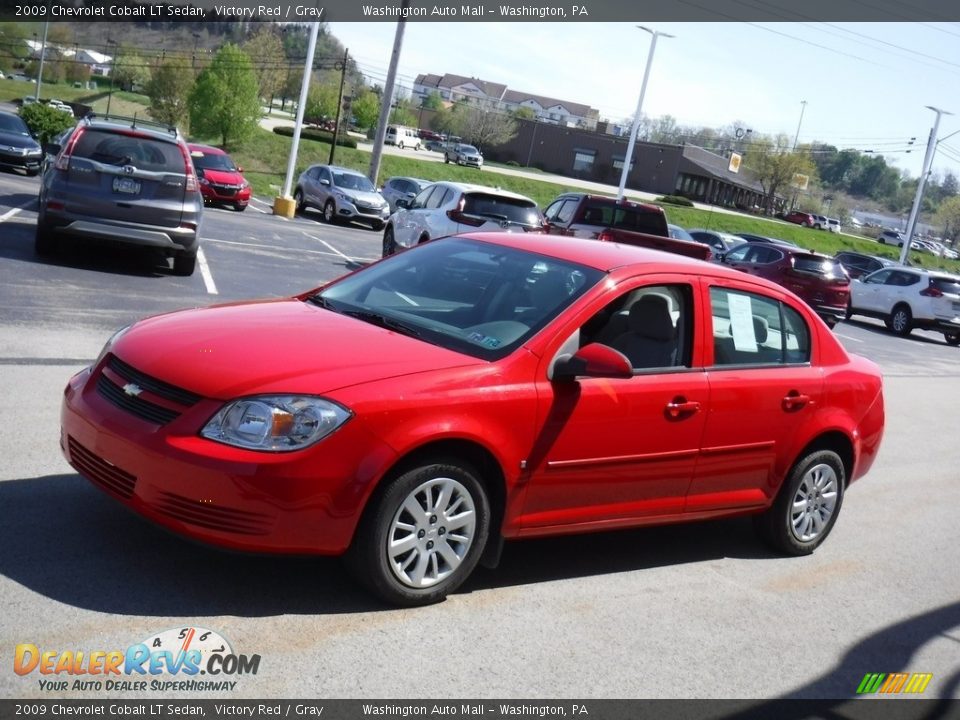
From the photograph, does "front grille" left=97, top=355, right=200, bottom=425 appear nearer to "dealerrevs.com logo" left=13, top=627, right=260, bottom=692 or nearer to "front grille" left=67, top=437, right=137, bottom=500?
"front grille" left=67, top=437, right=137, bottom=500

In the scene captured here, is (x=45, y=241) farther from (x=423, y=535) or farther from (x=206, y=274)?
(x=423, y=535)

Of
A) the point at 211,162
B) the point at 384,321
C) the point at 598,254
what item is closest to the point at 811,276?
the point at 211,162

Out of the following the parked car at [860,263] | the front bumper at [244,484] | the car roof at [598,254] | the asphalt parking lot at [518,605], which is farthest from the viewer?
the parked car at [860,263]

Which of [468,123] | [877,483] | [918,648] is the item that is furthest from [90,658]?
[468,123]

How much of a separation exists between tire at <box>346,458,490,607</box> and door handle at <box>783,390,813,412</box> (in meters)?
2.20

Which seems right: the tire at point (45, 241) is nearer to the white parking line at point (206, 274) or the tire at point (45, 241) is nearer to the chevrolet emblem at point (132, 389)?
the white parking line at point (206, 274)

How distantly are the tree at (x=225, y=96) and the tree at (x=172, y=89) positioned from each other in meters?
5.88

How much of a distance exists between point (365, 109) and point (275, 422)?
4071 inches

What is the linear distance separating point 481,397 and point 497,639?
104 centimetres

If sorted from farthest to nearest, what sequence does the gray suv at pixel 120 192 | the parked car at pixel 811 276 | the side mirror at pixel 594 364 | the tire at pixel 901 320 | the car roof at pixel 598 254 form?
the tire at pixel 901 320 < the parked car at pixel 811 276 < the gray suv at pixel 120 192 < the car roof at pixel 598 254 < the side mirror at pixel 594 364

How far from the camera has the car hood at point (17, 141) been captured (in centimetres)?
2755

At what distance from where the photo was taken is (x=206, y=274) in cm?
1457

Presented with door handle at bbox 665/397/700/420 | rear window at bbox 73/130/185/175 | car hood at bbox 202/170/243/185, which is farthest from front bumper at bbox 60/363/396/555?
car hood at bbox 202/170/243/185

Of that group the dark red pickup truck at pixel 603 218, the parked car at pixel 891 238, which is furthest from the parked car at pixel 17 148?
the parked car at pixel 891 238
